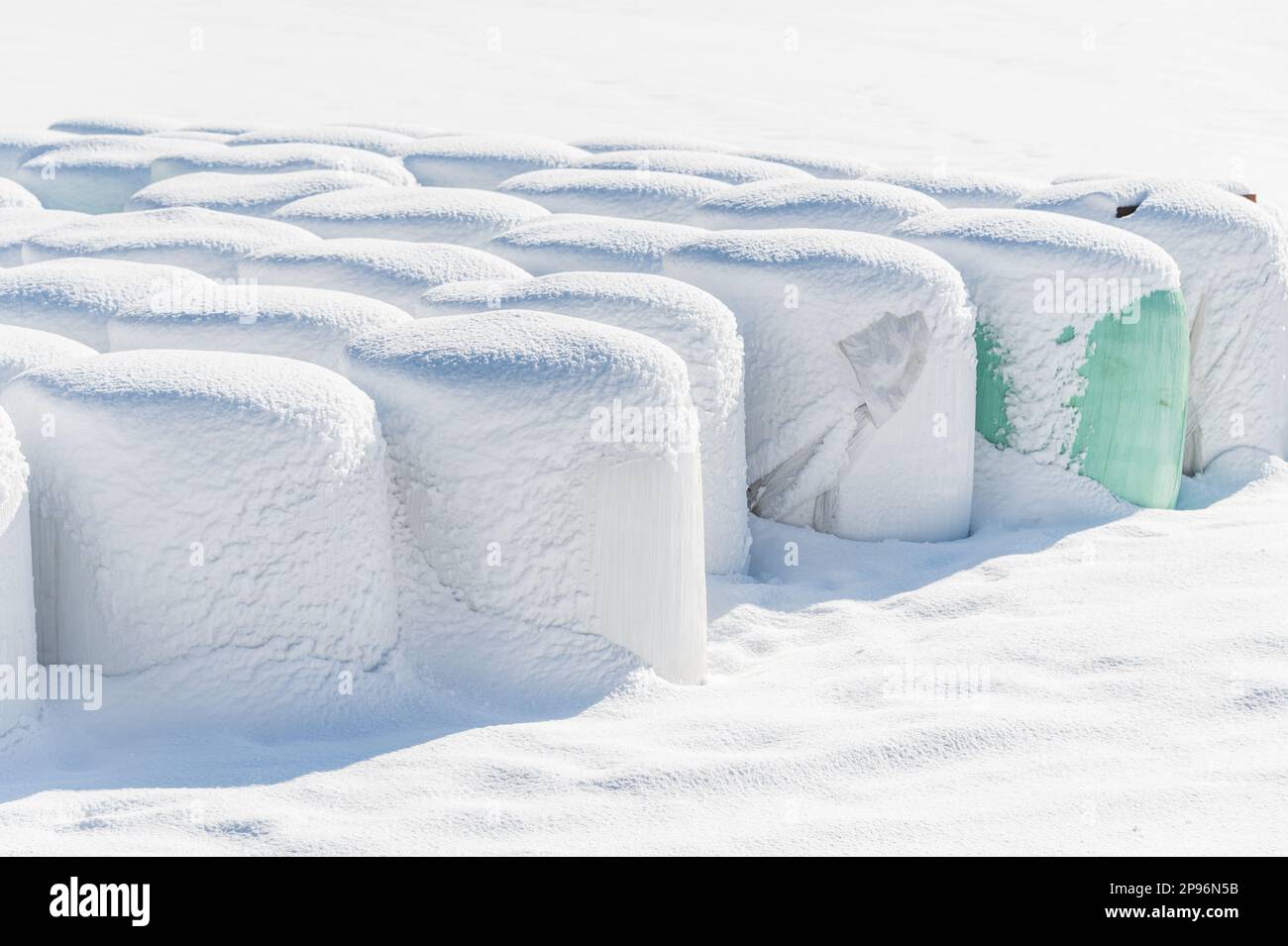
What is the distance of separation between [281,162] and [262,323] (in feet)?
7.40

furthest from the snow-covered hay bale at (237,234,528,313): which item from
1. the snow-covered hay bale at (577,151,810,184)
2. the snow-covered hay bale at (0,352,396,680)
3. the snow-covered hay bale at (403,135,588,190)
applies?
the snow-covered hay bale at (403,135,588,190)

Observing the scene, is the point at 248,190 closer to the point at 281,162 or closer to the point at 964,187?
the point at 281,162

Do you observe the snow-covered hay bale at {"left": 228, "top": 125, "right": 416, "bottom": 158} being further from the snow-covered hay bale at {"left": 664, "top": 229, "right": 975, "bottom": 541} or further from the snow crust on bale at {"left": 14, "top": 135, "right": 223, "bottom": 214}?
the snow-covered hay bale at {"left": 664, "top": 229, "right": 975, "bottom": 541}

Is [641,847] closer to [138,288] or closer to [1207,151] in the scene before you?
[138,288]

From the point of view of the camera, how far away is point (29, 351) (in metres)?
2.69

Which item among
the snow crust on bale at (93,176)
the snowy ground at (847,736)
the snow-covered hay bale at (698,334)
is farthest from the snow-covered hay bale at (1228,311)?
the snow crust on bale at (93,176)

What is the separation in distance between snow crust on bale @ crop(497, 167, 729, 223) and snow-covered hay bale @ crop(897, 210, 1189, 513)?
873 mm

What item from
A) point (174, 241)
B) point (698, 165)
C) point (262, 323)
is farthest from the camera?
point (698, 165)

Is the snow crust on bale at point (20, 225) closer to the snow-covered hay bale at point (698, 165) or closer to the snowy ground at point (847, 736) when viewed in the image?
the snow-covered hay bale at point (698, 165)

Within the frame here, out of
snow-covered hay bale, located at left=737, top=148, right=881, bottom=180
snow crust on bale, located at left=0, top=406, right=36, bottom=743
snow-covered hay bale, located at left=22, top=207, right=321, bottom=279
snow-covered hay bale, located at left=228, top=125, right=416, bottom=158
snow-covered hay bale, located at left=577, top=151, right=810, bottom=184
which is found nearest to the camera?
snow crust on bale, located at left=0, top=406, right=36, bottom=743

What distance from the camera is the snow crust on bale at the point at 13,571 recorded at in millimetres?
2195

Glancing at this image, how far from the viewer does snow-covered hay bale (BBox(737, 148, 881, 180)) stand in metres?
4.91

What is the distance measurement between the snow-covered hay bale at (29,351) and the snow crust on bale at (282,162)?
2.21 meters

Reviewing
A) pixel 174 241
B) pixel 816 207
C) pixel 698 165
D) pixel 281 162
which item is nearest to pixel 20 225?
pixel 174 241
